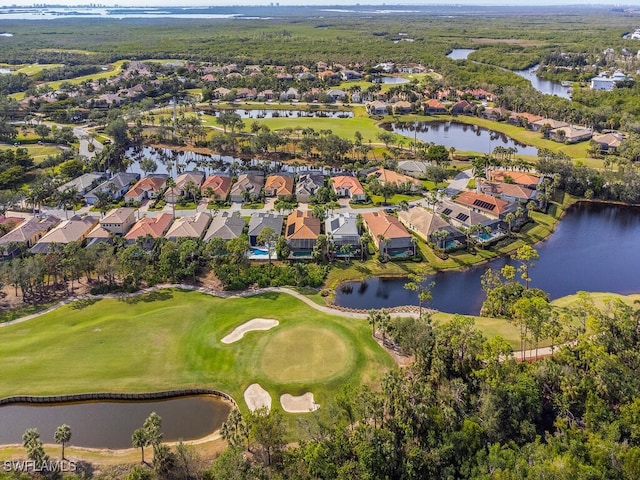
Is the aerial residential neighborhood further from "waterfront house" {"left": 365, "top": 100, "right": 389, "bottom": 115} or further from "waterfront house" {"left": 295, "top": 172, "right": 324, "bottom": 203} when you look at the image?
"waterfront house" {"left": 365, "top": 100, "right": 389, "bottom": 115}

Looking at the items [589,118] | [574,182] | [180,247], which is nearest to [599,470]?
[180,247]

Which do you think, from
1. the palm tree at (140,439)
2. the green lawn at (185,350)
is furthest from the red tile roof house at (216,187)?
the palm tree at (140,439)

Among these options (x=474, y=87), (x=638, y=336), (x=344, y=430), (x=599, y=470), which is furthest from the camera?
(x=474, y=87)

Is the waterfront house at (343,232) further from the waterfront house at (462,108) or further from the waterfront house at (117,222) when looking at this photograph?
the waterfront house at (462,108)

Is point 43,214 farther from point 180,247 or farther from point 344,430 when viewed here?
point 344,430

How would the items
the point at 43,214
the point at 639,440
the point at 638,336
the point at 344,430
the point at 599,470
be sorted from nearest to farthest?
the point at 599,470 → the point at 639,440 → the point at 344,430 → the point at 638,336 → the point at 43,214

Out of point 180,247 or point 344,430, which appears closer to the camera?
point 344,430
